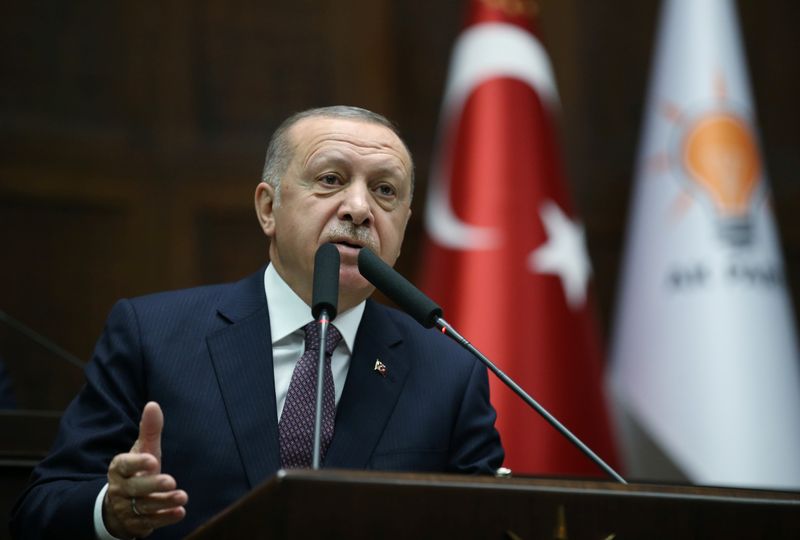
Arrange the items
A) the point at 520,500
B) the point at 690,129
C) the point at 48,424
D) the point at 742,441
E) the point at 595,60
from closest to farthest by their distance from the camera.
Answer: the point at 520,500 → the point at 48,424 → the point at 742,441 → the point at 690,129 → the point at 595,60

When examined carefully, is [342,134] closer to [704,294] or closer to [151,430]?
[151,430]

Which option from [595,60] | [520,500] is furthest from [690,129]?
[520,500]

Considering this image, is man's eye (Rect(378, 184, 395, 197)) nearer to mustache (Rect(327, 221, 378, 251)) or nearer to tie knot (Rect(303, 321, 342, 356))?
mustache (Rect(327, 221, 378, 251))

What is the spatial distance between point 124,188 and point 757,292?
8.30ft

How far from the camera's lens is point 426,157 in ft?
15.3

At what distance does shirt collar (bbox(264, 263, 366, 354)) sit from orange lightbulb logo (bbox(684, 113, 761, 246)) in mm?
2105

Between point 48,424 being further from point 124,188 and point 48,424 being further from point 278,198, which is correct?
point 124,188

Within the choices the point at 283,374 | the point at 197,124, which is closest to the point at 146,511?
the point at 283,374

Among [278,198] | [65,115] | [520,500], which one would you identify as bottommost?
[520,500]

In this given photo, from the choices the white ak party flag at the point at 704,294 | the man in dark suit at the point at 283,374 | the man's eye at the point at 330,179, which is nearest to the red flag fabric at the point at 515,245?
the white ak party flag at the point at 704,294

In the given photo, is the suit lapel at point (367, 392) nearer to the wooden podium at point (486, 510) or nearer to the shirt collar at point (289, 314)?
the shirt collar at point (289, 314)

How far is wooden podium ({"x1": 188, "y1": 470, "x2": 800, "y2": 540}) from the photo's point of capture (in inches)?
50.8

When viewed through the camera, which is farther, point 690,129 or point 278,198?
point 690,129

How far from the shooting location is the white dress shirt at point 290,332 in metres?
2.04
